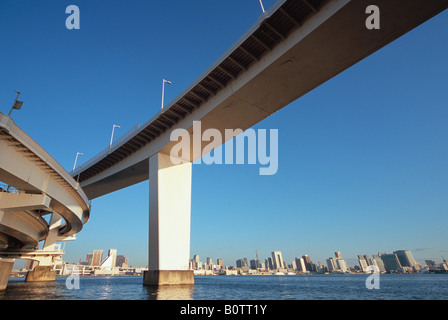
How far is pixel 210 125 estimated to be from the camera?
21.4 m

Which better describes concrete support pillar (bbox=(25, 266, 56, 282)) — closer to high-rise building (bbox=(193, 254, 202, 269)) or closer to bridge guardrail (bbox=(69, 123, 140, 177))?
bridge guardrail (bbox=(69, 123, 140, 177))

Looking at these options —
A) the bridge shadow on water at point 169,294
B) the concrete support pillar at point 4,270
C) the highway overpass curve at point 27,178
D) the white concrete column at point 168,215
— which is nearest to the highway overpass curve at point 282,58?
the white concrete column at point 168,215

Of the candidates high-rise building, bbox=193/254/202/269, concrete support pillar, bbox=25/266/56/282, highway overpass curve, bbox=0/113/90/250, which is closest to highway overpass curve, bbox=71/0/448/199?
highway overpass curve, bbox=0/113/90/250

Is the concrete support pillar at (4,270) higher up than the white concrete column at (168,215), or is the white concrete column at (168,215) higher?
the white concrete column at (168,215)

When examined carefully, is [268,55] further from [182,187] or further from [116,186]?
[116,186]

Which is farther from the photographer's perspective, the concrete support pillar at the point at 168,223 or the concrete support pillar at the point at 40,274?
the concrete support pillar at the point at 40,274

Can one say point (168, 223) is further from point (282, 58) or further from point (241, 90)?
point (282, 58)

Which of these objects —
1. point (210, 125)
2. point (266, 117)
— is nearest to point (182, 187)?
point (210, 125)

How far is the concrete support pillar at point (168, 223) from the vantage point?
72.6ft

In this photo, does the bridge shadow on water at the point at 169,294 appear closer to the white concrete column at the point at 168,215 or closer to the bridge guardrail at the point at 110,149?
the white concrete column at the point at 168,215

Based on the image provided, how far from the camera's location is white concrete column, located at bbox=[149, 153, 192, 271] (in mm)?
22516

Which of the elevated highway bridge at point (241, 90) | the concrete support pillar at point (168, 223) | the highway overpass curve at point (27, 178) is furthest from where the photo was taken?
the concrete support pillar at point (168, 223)

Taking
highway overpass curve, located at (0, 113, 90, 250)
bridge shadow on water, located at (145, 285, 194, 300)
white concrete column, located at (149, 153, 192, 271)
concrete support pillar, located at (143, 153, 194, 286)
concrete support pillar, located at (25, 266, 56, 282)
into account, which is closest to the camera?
highway overpass curve, located at (0, 113, 90, 250)
